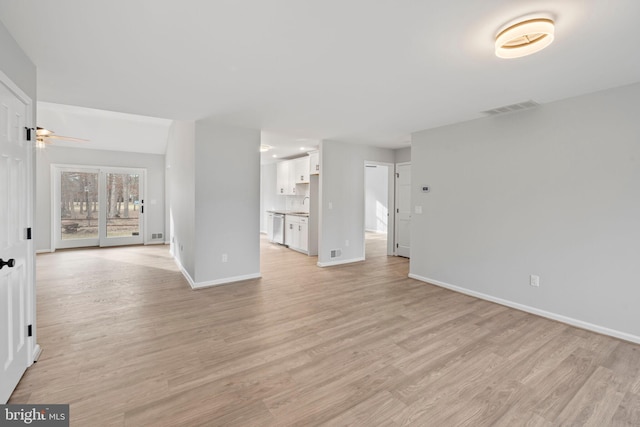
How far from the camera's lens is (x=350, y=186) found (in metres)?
6.04

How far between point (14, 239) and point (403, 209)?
6.18 m

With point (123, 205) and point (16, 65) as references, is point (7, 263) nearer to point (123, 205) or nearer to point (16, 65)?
point (16, 65)

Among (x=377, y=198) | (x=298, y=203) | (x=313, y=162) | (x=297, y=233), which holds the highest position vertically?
(x=313, y=162)

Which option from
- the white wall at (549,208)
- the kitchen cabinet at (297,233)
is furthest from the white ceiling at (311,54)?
the kitchen cabinet at (297,233)

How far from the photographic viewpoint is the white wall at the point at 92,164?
6.80 meters

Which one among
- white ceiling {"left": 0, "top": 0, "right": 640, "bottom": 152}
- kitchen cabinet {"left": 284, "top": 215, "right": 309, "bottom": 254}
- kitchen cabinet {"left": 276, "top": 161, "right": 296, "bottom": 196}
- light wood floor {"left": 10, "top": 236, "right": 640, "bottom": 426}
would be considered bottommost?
light wood floor {"left": 10, "top": 236, "right": 640, "bottom": 426}

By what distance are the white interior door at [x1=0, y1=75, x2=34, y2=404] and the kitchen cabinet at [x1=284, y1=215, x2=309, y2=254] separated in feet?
16.5

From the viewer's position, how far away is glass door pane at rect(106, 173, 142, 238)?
7.64m

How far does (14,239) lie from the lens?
2.01 m

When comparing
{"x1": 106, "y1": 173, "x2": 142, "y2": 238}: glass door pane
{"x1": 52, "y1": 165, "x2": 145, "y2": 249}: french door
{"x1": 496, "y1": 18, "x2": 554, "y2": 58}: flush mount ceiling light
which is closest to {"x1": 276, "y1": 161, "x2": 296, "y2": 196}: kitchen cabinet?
{"x1": 52, "y1": 165, "x2": 145, "y2": 249}: french door

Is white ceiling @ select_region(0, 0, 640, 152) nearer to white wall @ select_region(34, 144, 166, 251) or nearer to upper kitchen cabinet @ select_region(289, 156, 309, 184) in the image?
upper kitchen cabinet @ select_region(289, 156, 309, 184)

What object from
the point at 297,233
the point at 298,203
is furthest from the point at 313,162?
the point at 298,203

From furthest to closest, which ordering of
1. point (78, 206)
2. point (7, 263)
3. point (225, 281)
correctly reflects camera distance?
point (78, 206) < point (225, 281) < point (7, 263)

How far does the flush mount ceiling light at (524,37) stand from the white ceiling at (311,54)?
0.06 meters
